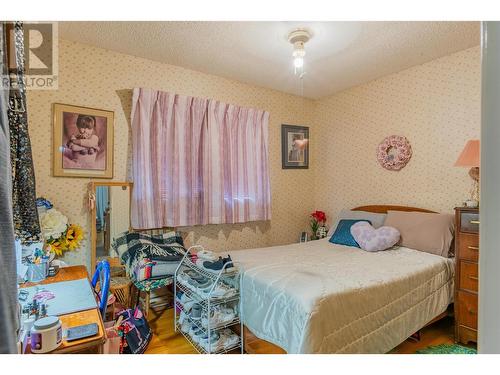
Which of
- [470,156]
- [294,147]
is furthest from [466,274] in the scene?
[294,147]

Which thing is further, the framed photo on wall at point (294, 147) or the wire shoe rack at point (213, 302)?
the framed photo on wall at point (294, 147)

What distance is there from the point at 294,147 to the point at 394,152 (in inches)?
48.7

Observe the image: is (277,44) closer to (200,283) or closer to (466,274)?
(200,283)

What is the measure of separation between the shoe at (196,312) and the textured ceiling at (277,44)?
215 centimetres

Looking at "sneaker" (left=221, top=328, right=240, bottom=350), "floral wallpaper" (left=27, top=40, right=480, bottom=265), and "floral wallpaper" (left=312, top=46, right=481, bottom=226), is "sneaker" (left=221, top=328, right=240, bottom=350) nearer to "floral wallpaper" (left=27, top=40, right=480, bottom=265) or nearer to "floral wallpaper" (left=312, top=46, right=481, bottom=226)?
"floral wallpaper" (left=27, top=40, right=480, bottom=265)

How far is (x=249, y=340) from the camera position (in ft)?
6.52

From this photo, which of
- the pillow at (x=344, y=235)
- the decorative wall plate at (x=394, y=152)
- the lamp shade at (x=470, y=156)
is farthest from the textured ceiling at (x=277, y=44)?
the pillow at (x=344, y=235)

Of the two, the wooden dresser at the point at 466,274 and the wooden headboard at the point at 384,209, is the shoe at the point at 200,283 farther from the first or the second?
the wooden headboard at the point at 384,209

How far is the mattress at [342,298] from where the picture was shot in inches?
62.6

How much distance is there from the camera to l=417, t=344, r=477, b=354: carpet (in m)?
2.06

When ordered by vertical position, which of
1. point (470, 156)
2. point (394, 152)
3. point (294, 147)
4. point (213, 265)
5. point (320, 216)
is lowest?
point (213, 265)

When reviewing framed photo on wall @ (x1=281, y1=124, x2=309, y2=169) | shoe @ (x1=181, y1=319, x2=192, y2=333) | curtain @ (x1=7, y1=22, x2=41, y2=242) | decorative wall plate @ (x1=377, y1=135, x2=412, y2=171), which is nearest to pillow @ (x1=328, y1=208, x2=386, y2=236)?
decorative wall plate @ (x1=377, y1=135, x2=412, y2=171)

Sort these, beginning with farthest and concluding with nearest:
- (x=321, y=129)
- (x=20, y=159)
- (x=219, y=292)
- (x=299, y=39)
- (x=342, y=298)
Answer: (x=321, y=129) < (x=299, y=39) < (x=219, y=292) < (x=342, y=298) < (x=20, y=159)

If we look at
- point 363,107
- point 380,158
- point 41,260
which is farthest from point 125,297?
point 363,107
